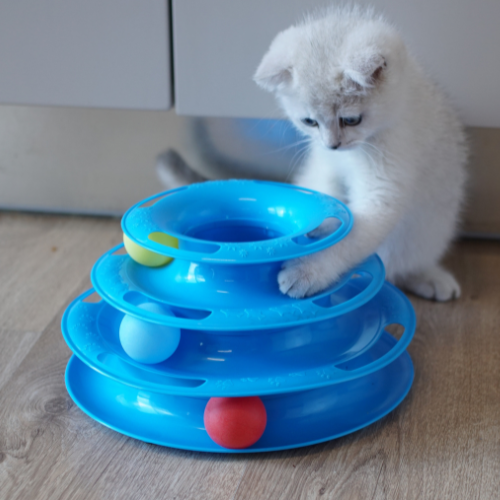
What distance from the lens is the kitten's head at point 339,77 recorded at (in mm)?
1223

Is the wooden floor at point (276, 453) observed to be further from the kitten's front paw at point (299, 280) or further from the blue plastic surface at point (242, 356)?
the kitten's front paw at point (299, 280)

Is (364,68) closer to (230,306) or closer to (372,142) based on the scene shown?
(372,142)

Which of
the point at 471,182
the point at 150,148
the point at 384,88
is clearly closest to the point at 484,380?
the point at 384,88

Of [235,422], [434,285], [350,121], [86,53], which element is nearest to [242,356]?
[235,422]

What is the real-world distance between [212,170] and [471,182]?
822mm

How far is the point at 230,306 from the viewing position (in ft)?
3.78

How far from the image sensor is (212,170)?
1967 millimetres

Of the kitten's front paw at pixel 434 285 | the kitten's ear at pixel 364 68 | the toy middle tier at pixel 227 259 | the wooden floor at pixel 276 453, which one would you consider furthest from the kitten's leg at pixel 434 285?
the kitten's ear at pixel 364 68

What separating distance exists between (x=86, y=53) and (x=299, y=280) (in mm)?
956

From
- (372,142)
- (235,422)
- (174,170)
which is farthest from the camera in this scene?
(174,170)

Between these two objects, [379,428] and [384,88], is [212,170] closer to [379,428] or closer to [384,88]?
[384,88]

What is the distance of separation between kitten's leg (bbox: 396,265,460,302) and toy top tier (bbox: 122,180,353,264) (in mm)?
457

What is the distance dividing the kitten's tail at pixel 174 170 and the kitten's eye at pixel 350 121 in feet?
2.25

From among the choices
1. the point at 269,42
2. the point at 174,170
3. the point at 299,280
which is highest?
the point at 269,42
